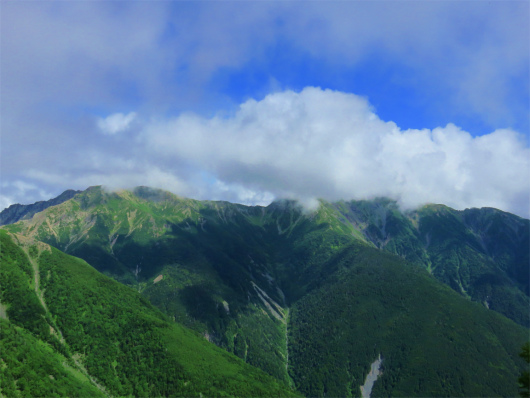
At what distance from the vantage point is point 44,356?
170m

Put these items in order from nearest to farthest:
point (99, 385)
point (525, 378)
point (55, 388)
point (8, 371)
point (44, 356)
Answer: point (525, 378) < point (8, 371) < point (55, 388) < point (44, 356) < point (99, 385)

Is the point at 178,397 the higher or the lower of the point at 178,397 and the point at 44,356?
the lower

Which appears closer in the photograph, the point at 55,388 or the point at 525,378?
the point at 525,378

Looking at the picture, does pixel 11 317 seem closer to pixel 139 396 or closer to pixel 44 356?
pixel 44 356

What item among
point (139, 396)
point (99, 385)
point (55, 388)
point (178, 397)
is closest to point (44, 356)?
point (55, 388)

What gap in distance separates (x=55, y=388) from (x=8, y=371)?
21521 millimetres

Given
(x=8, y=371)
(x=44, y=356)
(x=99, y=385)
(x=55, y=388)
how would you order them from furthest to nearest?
(x=99, y=385), (x=44, y=356), (x=55, y=388), (x=8, y=371)

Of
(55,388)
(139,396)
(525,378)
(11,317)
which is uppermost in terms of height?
(525,378)

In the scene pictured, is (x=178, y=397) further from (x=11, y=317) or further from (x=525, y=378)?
(x=525, y=378)

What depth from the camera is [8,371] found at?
142 meters

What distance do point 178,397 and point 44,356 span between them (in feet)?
260

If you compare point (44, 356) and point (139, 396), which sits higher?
point (44, 356)

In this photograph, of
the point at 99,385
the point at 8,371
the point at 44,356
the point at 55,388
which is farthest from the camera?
the point at 99,385

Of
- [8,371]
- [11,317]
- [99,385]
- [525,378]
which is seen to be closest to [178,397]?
[99,385]
